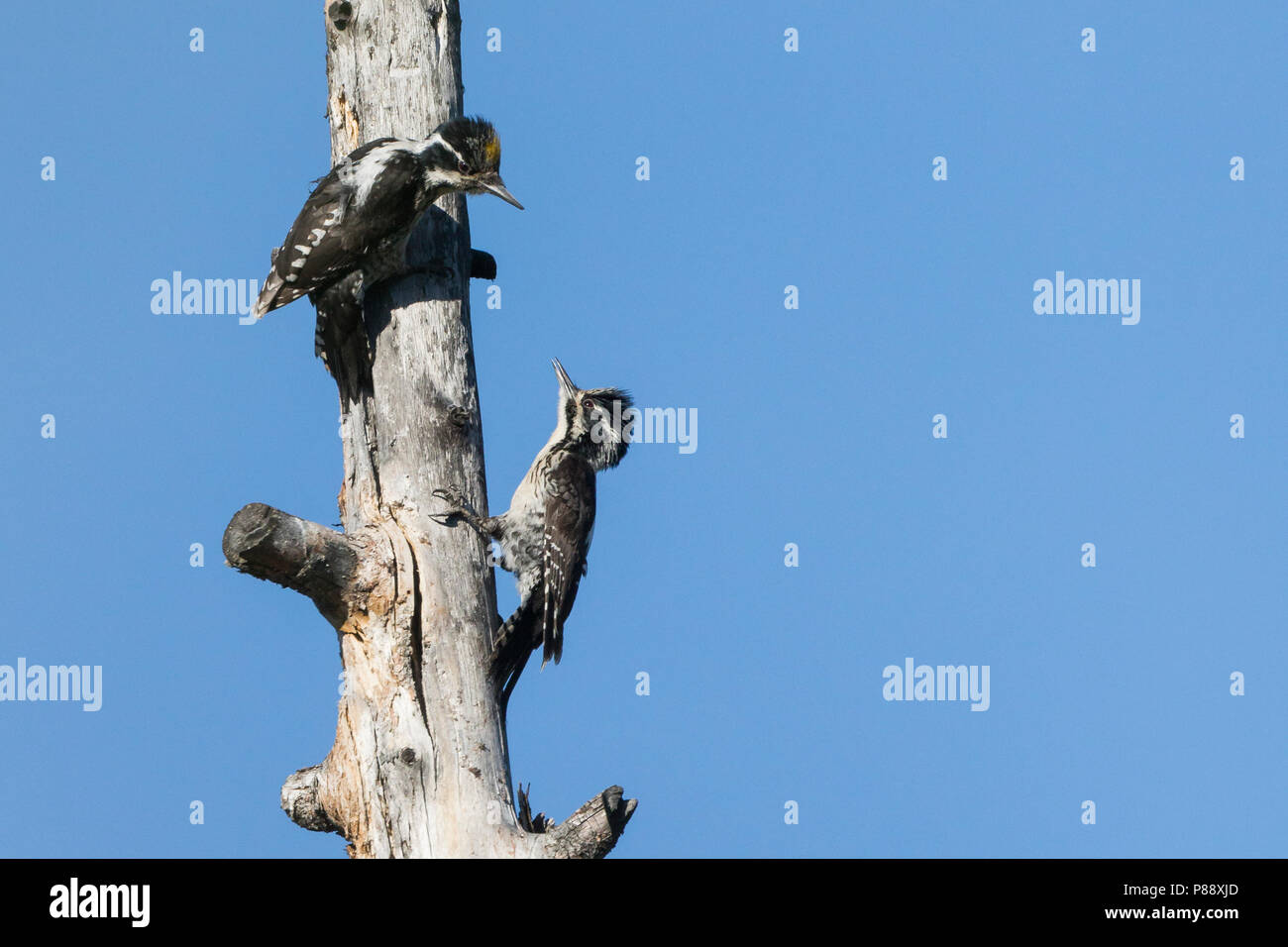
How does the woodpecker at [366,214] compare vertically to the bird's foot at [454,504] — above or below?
above

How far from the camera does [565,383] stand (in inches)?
284

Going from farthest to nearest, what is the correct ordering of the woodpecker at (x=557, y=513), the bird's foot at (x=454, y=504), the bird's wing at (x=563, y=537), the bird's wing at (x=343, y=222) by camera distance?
the bird's wing at (x=563, y=537)
the woodpecker at (x=557, y=513)
the bird's wing at (x=343, y=222)
the bird's foot at (x=454, y=504)

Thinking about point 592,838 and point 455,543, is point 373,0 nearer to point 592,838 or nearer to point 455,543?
point 455,543

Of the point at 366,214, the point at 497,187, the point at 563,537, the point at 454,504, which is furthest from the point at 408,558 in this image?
the point at 497,187

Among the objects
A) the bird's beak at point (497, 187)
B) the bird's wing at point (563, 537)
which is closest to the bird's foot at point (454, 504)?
the bird's wing at point (563, 537)

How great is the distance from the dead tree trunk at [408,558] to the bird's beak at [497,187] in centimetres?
21

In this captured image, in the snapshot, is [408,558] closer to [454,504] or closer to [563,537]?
[454,504]

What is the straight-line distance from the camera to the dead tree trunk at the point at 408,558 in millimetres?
4977

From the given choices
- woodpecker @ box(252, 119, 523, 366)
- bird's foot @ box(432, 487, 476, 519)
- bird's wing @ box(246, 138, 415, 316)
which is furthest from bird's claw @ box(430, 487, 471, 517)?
bird's wing @ box(246, 138, 415, 316)

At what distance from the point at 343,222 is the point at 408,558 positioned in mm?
1386

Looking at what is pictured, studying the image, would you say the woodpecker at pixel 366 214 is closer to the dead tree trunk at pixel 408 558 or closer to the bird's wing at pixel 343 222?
the bird's wing at pixel 343 222
